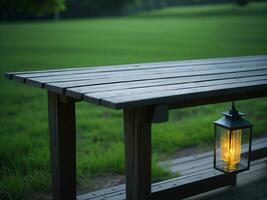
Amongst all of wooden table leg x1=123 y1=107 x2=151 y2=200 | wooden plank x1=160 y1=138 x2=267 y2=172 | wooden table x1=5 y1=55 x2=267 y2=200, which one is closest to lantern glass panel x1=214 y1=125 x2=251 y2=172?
wooden table x1=5 y1=55 x2=267 y2=200

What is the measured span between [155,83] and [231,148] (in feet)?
2.08

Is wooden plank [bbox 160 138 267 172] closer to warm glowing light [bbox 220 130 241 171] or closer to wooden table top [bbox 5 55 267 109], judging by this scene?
wooden table top [bbox 5 55 267 109]

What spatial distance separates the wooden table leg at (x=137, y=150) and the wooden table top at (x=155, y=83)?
139 mm

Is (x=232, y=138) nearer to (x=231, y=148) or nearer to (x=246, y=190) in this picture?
(x=231, y=148)

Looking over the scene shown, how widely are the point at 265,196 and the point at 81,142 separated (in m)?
2.26

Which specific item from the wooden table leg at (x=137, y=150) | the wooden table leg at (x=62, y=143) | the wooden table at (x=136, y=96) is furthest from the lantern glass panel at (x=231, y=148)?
the wooden table leg at (x=62, y=143)

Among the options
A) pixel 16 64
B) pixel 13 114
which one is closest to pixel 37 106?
pixel 13 114

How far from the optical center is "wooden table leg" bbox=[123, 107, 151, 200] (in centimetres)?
241

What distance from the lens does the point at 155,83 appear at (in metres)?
2.67

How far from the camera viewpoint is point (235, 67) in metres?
3.46

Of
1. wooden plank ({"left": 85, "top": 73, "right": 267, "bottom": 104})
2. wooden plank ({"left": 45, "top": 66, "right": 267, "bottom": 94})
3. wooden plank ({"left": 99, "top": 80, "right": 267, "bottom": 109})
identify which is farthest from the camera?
wooden plank ({"left": 45, "top": 66, "right": 267, "bottom": 94})

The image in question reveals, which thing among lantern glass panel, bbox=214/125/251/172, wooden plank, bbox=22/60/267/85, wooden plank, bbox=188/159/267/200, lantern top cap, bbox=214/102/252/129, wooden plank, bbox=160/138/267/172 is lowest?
wooden plank, bbox=160/138/267/172

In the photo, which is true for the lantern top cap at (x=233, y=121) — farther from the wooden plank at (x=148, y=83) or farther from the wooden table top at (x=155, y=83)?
the wooden plank at (x=148, y=83)

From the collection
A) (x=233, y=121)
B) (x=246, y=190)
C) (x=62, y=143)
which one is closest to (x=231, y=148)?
(x=233, y=121)
